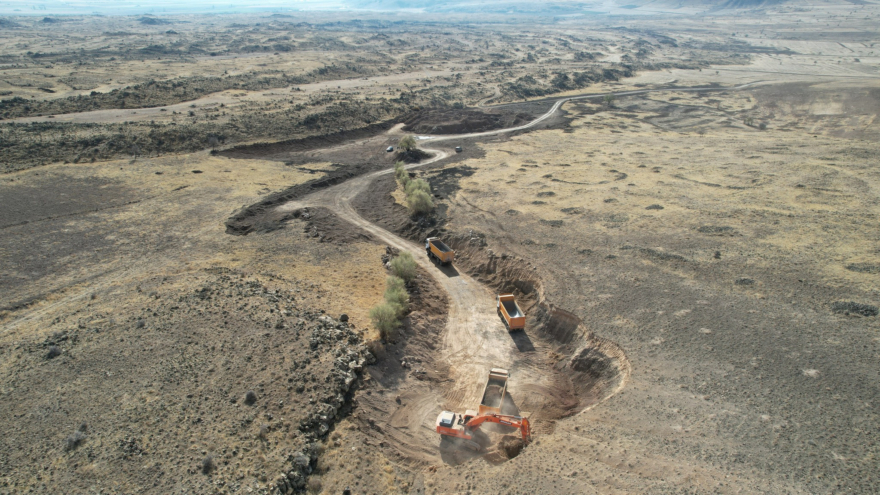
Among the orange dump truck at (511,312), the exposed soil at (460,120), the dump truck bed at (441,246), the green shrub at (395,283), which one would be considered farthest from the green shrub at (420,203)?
the exposed soil at (460,120)

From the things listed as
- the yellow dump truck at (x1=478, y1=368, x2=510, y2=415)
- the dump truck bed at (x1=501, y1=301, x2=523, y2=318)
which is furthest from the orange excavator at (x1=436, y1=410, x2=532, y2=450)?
the dump truck bed at (x1=501, y1=301, x2=523, y2=318)

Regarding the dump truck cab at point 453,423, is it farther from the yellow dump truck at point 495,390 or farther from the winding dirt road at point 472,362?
the yellow dump truck at point 495,390

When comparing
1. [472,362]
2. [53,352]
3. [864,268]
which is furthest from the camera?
[864,268]

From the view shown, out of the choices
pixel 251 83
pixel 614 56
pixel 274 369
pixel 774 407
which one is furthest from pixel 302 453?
pixel 614 56

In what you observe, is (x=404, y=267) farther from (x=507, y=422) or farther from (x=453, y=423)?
(x=507, y=422)

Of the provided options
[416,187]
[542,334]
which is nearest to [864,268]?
[542,334]

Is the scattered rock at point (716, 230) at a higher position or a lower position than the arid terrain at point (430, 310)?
higher
